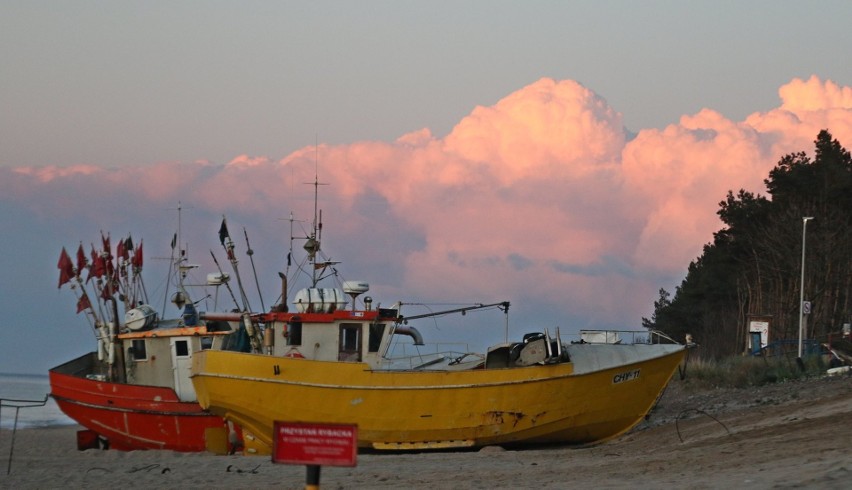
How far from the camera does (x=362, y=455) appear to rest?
24547mm

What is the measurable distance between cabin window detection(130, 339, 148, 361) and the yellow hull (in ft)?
21.3

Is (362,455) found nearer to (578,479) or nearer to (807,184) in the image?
(578,479)

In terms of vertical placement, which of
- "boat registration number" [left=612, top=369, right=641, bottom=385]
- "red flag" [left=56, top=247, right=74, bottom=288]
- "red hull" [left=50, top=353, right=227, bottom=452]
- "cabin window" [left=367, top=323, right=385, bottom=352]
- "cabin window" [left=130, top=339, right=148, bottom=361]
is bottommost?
"red hull" [left=50, top=353, right=227, bottom=452]

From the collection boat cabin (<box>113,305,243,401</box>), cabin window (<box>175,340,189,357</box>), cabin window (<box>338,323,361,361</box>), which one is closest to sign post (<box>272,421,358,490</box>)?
cabin window (<box>338,323,361,361</box>)

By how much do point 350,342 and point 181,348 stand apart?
617 centimetres

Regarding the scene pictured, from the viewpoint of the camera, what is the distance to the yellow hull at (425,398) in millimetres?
24109

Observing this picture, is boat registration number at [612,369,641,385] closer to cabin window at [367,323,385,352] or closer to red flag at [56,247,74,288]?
cabin window at [367,323,385,352]

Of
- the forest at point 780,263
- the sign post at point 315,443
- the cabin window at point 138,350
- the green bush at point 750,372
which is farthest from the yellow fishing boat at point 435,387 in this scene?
the forest at point 780,263

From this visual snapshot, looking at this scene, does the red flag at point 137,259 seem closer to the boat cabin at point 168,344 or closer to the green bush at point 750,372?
the boat cabin at point 168,344

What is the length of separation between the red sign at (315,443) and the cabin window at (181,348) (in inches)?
827

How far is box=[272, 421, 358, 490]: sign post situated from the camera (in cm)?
955

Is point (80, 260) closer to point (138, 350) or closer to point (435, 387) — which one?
point (138, 350)

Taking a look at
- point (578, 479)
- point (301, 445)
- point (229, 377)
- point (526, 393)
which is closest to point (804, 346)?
point (526, 393)

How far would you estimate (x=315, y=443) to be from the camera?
31.6 feet
